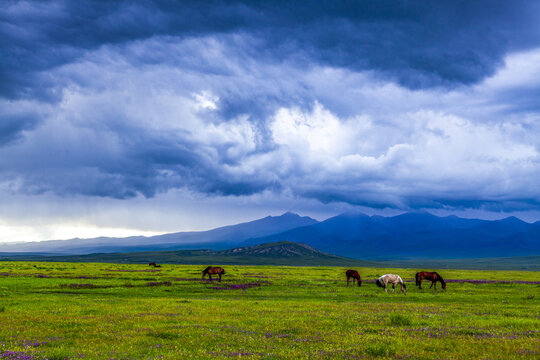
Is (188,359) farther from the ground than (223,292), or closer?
farther from the ground

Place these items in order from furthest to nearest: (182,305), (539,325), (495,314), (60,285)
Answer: (60,285)
(182,305)
(495,314)
(539,325)

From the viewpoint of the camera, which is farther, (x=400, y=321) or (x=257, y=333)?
(x=400, y=321)

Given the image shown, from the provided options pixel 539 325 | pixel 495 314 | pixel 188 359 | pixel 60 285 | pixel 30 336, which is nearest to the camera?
pixel 188 359

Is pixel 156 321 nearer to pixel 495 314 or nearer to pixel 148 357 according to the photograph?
pixel 148 357

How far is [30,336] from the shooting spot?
16844 millimetres

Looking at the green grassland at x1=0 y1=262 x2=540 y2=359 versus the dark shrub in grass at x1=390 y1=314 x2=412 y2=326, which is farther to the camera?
the dark shrub in grass at x1=390 y1=314 x2=412 y2=326

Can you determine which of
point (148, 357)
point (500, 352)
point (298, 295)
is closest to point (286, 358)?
point (148, 357)

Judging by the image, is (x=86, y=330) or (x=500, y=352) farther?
(x=86, y=330)

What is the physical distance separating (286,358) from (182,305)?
55.2 ft

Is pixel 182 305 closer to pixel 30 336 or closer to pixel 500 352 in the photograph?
pixel 30 336

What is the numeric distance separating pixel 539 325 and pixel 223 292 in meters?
29.7

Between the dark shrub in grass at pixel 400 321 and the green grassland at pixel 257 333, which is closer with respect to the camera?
the green grassland at pixel 257 333

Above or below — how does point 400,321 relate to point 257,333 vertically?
below

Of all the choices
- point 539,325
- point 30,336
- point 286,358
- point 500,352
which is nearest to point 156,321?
point 30,336
